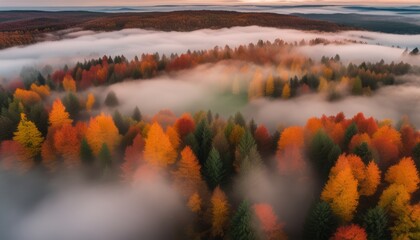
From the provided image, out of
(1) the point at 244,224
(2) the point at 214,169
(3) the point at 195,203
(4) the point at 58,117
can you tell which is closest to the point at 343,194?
(1) the point at 244,224

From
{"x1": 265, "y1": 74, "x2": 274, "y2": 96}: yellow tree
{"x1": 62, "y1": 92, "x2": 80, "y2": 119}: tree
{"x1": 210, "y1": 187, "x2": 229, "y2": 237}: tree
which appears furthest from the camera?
{"x1": 265, "y1": 74, "x2": 274, "y2": 96}: yellow tree

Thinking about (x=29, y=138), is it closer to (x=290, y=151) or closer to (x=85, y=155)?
(x=85, y=155)

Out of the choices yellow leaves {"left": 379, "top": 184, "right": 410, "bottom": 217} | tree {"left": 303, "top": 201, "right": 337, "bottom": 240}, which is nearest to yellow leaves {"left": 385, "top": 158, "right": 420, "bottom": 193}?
yellow leaves {"left": 379, "top": 184, "right": 410, "bottom": 217}

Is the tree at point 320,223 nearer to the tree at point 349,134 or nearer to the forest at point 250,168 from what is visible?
the forest at point 250,168

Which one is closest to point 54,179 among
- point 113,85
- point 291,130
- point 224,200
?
point 224,200

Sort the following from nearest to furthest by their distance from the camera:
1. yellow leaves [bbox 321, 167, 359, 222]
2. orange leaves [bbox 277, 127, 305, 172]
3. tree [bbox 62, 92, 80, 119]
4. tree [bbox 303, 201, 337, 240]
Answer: tree [bbox 303, 201, 337, 240], yellow leaves [bbox 321, 167, 359, 222], orange leaves [bbox 277, 127, 305, 172], tree [bbox 62, 92, 80, 119]

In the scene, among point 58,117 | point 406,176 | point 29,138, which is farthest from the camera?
point 58,117

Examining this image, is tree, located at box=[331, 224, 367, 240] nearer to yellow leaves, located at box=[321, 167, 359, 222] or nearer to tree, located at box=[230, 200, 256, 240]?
yellow leaves, located at box=[321, 167, 359, 222]
